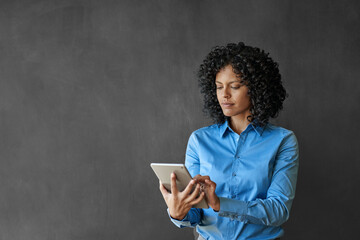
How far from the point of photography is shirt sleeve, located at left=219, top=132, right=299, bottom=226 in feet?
4.38

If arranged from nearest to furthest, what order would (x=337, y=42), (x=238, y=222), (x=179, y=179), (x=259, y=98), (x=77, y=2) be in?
(x=179, y=179)
(x=238, y=222)
(x=259, y=98)
(x=337, y=42)
(x=77, y=2)

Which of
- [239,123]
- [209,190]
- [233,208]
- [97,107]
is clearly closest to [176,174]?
[209,190]

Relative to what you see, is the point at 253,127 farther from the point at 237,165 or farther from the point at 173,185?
the point at 173,185

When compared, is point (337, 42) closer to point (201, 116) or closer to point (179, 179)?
point (201, 116)

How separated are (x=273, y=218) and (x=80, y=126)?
147cm

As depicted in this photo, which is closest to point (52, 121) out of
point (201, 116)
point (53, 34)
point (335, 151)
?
point (53, 34)

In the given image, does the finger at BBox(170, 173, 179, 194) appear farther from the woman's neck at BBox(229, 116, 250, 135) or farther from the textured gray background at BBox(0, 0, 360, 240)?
the textured gray background at BBox(0, 0, 360, 240)

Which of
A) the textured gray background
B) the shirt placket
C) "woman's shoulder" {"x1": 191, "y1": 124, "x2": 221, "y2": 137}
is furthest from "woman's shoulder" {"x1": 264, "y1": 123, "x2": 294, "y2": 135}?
the textured gray background

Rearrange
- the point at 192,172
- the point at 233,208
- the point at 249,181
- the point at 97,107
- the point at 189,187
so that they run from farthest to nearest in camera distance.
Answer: the point at 97,107, the point at 192,172, the point at 249,181, the point at 233,208, the point at 189,187

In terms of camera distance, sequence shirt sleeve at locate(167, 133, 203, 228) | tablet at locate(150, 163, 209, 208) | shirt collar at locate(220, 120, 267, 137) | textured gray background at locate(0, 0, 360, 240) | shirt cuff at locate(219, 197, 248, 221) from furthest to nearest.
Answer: textured gray background at locate(0, 0, 360, 240) → shirt collar at locate(220, 120, 267, 137) → shirt sleeve at locate(167, 133, 203, 228) → shirt cuff at locate(219, 197, 248, 221) → tablet at locate(150, 163, 209, 208)

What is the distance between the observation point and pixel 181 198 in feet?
4.14

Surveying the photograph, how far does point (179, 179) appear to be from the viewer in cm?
127

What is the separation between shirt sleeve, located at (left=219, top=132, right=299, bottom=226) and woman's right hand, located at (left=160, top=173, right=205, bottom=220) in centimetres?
13

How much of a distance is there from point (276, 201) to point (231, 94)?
1.56ft
